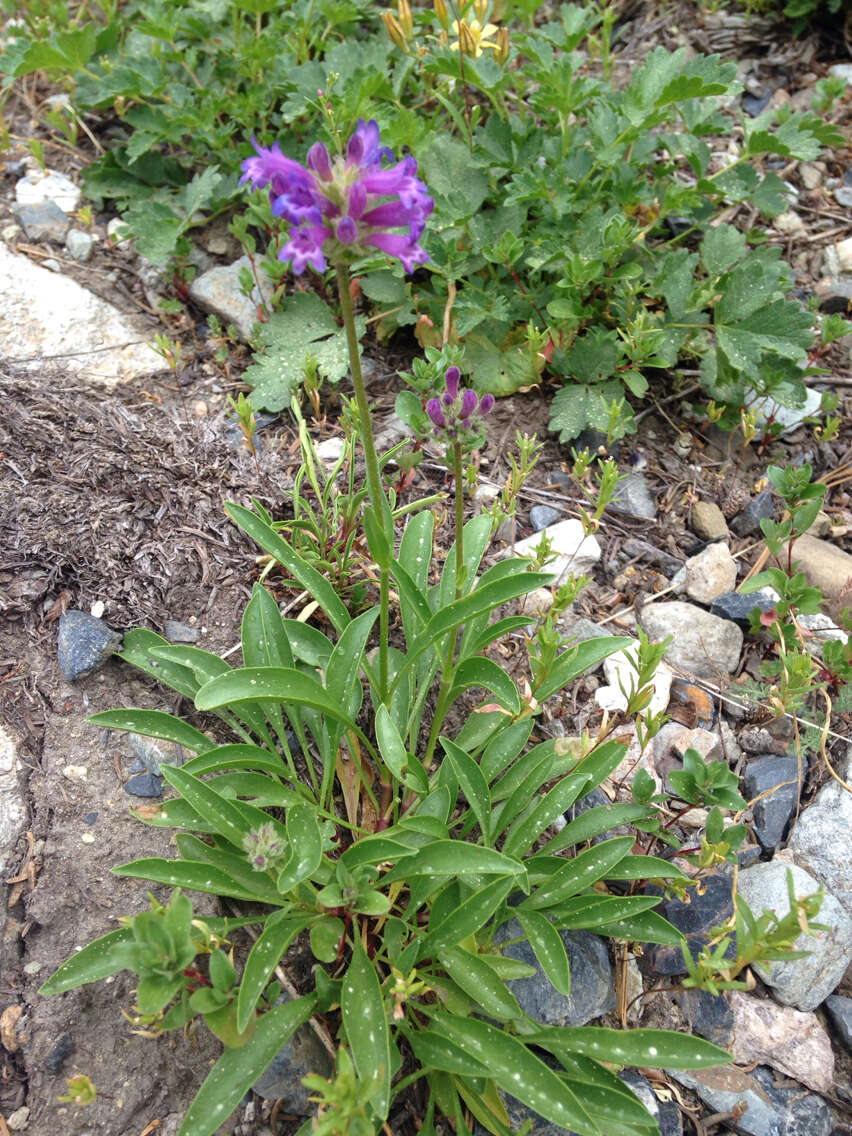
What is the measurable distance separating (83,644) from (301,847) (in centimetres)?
110

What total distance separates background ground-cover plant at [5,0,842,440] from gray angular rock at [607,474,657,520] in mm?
237

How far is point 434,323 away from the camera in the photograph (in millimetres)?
3674

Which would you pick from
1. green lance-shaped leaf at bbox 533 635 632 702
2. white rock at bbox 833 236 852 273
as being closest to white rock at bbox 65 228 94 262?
green lance-shaped leaf at bbox 533 635 632 702

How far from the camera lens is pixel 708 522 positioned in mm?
3436

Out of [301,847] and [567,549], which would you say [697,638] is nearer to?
[567,549]

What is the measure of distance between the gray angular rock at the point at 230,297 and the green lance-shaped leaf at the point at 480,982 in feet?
9.07

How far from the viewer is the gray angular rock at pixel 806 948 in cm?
238

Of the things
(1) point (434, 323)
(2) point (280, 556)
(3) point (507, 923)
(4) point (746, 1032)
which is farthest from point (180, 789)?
(1) point (434, 323)

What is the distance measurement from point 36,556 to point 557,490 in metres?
1.97

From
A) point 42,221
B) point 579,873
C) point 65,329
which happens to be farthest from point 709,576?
point 42,221

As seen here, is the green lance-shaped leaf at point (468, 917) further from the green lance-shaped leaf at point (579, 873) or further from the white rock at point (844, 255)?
the white rock at point (844, 255)

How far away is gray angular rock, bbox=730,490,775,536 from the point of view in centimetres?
343

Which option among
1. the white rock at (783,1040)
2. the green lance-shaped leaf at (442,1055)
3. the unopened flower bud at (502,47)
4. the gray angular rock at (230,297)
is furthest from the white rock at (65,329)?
the white rock at (783,1040)

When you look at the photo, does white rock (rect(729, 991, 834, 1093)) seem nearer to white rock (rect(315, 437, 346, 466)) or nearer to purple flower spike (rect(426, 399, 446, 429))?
purple flower spike (rect(426, 399, 446, 429))
